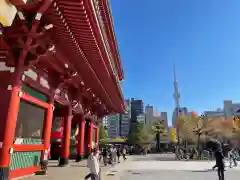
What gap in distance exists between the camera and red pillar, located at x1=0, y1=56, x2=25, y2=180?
Result: 23.8ft

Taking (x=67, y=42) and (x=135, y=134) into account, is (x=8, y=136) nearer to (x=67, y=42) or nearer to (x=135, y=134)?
(x=67, y=42)

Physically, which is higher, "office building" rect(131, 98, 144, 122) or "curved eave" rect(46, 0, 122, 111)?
"office building" rect(131, 98, 144, 122)

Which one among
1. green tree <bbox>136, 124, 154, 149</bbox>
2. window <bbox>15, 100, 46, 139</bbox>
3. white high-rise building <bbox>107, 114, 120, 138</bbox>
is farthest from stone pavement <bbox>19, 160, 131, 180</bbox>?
white high-rise building <bbox>107, 114, 120, 138</bbox>

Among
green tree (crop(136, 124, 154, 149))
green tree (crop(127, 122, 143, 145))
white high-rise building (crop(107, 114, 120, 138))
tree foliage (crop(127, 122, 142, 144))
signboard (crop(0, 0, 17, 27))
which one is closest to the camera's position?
signboard (crop(0, 0, 17, 27))

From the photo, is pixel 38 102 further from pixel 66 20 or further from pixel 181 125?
pixel 181 125

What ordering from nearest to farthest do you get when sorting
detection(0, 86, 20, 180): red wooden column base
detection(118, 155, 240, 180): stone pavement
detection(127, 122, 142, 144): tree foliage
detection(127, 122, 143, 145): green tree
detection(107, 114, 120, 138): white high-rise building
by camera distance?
detection(0, 86, 20, 180): red wooden column base → detection(118, 155, 240, 180): stone pavement → detection(127, 122, 143, 145): green tree → detection(127, 122, 142, 144): tree foliage → detection(107, 114, 120, 138): white high-rise building

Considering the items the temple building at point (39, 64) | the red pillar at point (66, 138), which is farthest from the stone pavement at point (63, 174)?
the red pillar at point (66, 138)

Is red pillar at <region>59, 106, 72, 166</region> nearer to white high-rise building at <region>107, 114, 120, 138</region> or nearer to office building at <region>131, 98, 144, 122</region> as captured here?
office building at <region>131, 98, 144, 122</region>

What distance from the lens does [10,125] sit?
7441 mm

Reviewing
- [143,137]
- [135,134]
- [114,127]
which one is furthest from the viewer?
[114,127]

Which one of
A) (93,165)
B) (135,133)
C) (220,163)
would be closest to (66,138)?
(93,165)

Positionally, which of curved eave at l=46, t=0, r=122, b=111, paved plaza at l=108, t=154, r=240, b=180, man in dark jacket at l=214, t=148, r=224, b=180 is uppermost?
curved eave at l=46, t=0, r=122, b=111

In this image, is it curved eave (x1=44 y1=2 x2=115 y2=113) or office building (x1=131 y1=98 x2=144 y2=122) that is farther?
office building (x1=131 y1=98 x2=144 y2=122)

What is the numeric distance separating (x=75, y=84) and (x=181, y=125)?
45047mm
